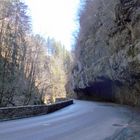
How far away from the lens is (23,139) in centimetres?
1092

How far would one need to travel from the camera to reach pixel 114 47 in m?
30.1

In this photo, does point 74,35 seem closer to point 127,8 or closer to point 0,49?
point 0,49

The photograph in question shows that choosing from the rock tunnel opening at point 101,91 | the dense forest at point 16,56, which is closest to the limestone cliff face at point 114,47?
the rock tunnel opening at point 101,91

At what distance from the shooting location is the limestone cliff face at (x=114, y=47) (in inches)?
1002

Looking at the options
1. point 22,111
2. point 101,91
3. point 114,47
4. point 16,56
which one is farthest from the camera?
point 101,91

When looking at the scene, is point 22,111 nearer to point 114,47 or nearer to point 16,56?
point 114,47

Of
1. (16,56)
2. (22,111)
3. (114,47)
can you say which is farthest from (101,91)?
(22,111)

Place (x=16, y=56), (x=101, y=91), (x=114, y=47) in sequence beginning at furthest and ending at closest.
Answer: (x=101, y=91), (x=16, y=56), (x=114, y=47)

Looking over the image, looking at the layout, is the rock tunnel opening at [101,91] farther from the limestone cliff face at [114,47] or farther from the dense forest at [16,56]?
the dense forest at [16,56]

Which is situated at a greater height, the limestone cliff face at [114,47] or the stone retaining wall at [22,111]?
the limestone cliff face at [114,47]

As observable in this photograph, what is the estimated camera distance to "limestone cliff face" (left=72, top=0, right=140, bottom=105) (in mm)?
25453

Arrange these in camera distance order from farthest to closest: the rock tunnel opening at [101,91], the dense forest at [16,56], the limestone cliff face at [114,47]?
the rock tunnel opening at [101,91], the dense forest at [16,56], the limestone cliff face at [114,47]

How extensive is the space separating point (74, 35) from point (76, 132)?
46739 mm

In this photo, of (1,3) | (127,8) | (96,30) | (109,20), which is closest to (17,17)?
(1,3)
